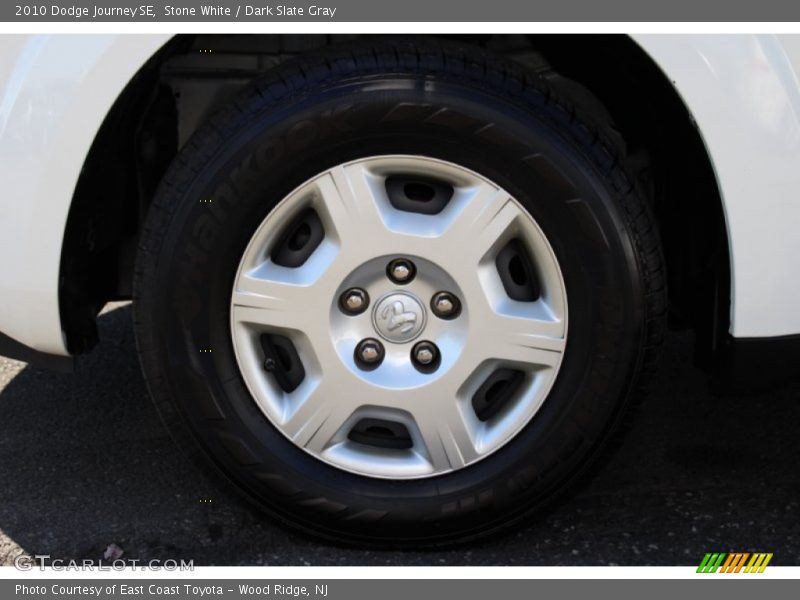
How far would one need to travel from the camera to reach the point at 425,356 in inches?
85.4

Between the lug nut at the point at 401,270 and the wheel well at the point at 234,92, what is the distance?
1.50 feet

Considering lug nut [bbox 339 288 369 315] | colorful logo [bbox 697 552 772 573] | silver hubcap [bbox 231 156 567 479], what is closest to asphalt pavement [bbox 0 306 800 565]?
colorful logo [bbox 697 552 772 573]

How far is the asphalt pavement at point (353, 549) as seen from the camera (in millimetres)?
2285

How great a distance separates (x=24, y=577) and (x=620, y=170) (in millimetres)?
1428

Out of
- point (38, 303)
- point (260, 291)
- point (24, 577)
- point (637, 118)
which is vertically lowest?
point (24, 577)

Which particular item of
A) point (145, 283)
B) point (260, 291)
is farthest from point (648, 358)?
point (145, 283)

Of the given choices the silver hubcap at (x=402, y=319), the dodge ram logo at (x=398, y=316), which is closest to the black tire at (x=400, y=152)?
the silver hubcap at (x=402, y=319)

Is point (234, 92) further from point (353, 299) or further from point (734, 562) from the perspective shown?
point (734, 562)

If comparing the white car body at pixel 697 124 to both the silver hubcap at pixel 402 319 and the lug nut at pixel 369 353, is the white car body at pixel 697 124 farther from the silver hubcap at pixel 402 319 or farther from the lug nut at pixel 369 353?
the lug nut at pixel 369 353

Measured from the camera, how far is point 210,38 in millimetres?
2246

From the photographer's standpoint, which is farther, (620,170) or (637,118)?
(637,118)

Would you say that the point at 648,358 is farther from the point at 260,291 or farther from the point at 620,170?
the point at 260,291

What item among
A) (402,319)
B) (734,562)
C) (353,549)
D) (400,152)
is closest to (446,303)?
(402,319)

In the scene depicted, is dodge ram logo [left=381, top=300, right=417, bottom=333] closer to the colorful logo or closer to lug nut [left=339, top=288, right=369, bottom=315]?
lug nut [left=339, top=288, right=369, bottom=315]
